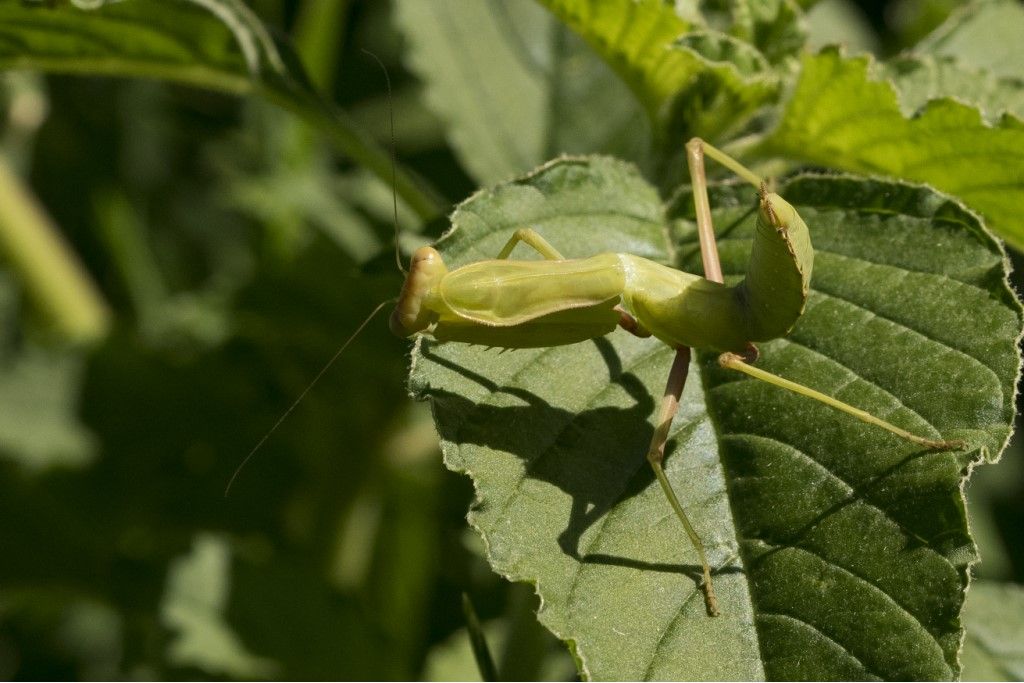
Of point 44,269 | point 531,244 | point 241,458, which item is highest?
point 531,244

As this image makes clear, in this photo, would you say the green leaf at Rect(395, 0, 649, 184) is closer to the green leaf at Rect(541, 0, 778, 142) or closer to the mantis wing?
the green leaf at Rect(541, 0, 778, 142)

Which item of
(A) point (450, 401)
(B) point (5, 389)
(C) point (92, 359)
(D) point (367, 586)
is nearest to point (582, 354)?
(A) point (450, 401)

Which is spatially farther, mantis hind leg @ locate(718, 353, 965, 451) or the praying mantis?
the praying mantis

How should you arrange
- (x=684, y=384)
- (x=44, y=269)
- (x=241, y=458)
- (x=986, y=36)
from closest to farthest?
(x=684, y=384) < (x=986, y=36) < (x=241, y=458) < (x=44, y=269)

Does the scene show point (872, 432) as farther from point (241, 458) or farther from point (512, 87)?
point (241, 458)

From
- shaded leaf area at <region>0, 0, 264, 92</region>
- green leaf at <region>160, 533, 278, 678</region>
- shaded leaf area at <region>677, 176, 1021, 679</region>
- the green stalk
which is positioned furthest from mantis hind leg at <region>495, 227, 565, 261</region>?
the green stalk

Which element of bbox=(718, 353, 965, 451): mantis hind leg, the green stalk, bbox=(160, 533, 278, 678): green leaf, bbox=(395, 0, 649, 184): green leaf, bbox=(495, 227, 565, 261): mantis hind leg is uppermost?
bbox=(395, 0, 649, 184): green leaf

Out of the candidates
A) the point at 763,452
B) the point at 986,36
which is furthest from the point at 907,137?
the point at 986,36
